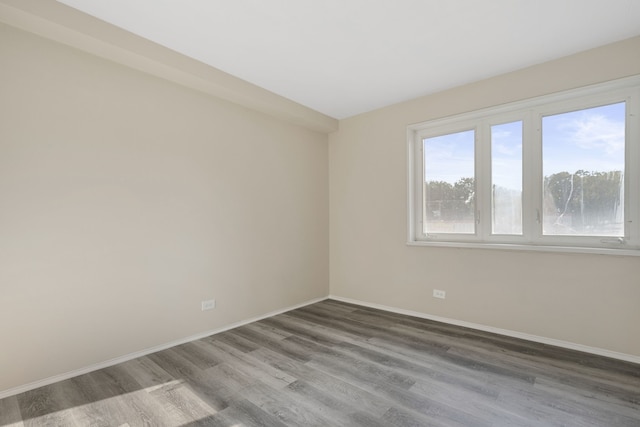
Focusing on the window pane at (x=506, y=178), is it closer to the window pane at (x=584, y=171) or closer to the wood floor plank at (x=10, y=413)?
the window pane at (x=584, y=171)

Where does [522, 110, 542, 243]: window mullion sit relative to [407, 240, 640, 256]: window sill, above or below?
above

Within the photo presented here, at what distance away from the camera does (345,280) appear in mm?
4688

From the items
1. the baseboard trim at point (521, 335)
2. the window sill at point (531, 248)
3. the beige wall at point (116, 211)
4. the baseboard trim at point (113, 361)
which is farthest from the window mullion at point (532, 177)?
the baseboard trim at point (113, 361)

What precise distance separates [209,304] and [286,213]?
155 centimetres

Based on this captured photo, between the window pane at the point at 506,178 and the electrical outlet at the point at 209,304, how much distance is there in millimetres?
3275

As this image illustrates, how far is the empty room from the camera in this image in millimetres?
2170

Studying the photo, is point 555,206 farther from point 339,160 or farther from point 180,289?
point 180,289

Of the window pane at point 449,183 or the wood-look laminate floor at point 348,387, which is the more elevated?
the window pane at point 449,183

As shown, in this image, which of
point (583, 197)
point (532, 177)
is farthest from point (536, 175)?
point (583, 197)

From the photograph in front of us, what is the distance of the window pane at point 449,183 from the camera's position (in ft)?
12.0

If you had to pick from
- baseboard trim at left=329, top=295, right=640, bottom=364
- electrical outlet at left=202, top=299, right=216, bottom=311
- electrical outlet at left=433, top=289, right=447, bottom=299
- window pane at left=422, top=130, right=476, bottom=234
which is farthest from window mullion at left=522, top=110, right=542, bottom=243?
electrical outlet at left=202, top=299, right=216, bottom=311

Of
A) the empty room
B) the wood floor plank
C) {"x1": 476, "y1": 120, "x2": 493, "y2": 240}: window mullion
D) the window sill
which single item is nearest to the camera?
the wood floor plank

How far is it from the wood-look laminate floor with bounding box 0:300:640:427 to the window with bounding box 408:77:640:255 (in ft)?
3.73

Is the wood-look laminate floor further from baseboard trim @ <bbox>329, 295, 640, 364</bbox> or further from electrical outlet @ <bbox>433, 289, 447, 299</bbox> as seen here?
electrical outlet @ <bbox>433, 289, 447, 299</bbox>
